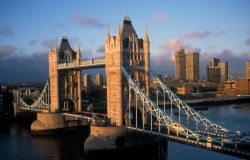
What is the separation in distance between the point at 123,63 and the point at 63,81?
29074mm

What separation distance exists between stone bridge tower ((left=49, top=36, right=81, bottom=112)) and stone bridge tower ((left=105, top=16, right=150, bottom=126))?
23657mm

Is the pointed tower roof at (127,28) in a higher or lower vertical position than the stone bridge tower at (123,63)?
higher

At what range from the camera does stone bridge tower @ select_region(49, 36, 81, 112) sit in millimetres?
78750

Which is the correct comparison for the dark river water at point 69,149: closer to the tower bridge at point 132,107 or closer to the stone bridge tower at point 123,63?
the tower bridge at point 132,107

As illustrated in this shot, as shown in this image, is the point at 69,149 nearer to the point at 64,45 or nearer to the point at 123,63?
the point at 123,63

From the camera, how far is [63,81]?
263ft

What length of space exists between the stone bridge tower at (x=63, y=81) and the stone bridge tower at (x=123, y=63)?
2366 cm

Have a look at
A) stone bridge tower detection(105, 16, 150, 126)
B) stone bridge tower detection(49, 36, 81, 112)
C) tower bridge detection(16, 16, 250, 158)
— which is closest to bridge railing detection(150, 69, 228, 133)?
tower bridge detection(16, 16, 250, 158)

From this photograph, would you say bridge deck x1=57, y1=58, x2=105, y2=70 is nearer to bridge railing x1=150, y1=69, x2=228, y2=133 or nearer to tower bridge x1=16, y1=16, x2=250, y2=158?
tower bridge x1=16, y1=16, x2=250, y2=158

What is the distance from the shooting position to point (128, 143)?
5053 cm

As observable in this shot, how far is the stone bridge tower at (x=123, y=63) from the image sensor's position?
178 feet

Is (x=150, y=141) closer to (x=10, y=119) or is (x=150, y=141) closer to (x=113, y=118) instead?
(x=113, y=118)

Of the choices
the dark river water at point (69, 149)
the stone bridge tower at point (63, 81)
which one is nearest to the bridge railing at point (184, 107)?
the dark river water at point (69, 149)

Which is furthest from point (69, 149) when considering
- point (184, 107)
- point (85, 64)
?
point (184, 107)
